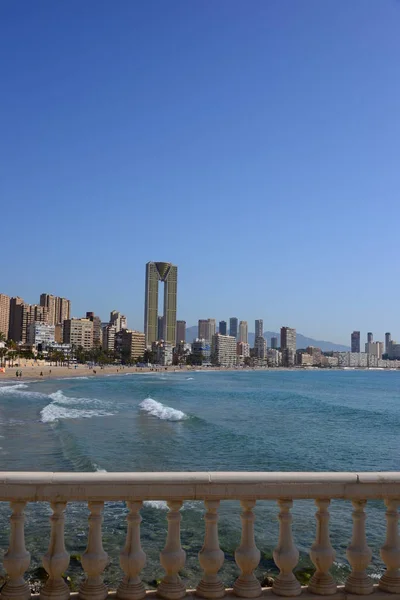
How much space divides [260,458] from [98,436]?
23.1 feet

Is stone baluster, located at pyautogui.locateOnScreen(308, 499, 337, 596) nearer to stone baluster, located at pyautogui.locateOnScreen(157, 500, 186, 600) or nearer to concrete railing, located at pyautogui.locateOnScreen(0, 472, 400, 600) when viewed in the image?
concrete railing, located at pyautogui.locateOnScreen(0, 472, 400, 600)

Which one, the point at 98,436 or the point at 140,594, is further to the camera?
the point at 98,436

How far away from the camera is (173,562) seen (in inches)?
136


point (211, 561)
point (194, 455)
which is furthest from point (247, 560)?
point (194, 455)

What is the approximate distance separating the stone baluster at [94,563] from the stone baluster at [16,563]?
347 mm

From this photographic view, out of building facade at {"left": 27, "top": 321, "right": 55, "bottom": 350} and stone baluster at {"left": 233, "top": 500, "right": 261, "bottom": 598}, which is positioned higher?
building facade at {"left": 27, "top": 321, "right": 55, "bottom": 350}

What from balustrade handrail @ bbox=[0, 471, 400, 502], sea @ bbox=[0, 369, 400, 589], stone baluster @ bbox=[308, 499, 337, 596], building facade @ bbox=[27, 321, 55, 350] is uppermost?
building facade @ bbox=[27, 321, 55, 350]

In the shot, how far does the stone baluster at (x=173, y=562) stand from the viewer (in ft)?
11.3

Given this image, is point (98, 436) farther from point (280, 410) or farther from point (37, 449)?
point (280, 410)

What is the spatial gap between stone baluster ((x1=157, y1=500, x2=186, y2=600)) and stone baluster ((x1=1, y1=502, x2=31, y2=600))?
0.83 meters

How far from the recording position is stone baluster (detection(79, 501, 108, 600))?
3.40 meters

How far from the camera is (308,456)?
1961 centimetres

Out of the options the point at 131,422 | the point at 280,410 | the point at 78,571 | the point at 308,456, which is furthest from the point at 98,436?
the point at 280,410

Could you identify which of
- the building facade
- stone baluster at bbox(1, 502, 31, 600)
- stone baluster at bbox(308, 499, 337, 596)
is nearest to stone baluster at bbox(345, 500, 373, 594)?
stone baluster at bbox(308, 499, 337, 596)
